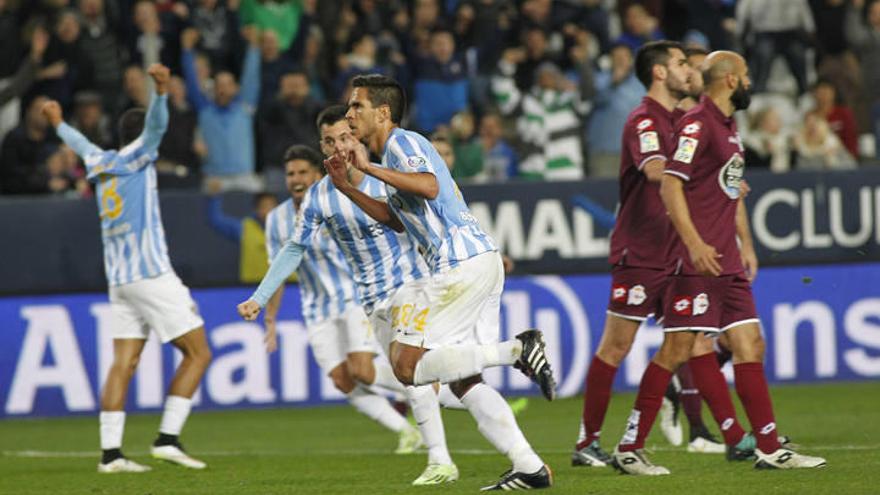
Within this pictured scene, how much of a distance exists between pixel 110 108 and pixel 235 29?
1.67m

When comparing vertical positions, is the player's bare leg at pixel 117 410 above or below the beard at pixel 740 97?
below

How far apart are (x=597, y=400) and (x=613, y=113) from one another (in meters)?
7.95

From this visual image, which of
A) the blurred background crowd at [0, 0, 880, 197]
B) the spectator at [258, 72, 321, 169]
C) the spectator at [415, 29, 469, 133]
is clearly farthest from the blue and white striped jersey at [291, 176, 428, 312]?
the spectator at [415, 29, 469, 133]

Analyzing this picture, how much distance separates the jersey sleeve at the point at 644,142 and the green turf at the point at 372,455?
1695mm

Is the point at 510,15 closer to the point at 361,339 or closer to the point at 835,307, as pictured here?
the point at 835,307

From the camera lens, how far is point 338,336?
11758mm

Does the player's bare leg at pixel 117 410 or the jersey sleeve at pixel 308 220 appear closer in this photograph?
the jersey sleeve at pixel 308 220

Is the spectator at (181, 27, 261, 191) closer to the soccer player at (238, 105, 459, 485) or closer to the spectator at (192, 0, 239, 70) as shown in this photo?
the spectator at (192, 0, 239, 70)

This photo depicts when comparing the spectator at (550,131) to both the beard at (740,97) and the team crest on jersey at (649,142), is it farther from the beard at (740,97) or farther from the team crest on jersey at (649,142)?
the beard at (740,97)

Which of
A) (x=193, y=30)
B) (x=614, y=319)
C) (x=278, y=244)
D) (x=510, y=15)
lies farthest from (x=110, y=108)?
(x=614, y=319)

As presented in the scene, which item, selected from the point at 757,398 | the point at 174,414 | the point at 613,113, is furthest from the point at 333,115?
the point at 613,113

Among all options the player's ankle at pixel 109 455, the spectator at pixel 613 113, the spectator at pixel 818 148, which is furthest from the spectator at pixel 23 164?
the spectator at pixel 818 148

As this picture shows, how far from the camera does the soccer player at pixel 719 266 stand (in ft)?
28.8

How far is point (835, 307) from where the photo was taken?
49.9 feet
